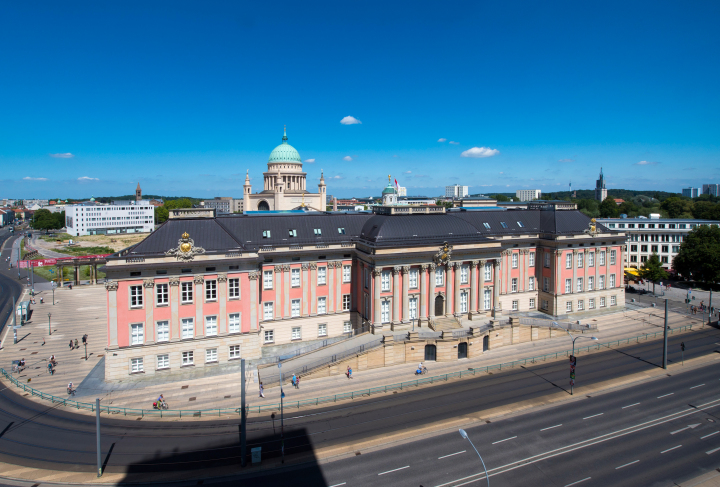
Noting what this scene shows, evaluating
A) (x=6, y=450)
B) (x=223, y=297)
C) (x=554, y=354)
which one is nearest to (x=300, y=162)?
(x=223, y=297)

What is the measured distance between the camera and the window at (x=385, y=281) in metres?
60.9

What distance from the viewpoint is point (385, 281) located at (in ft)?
201

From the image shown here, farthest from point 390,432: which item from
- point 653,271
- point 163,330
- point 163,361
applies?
point 653,271

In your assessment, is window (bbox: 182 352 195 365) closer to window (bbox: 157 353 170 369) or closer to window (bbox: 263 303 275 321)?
window (bbox: 157 353 170 369)

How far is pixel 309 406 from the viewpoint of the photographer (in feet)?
148

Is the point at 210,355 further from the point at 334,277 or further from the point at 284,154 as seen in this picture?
the point at 284,154

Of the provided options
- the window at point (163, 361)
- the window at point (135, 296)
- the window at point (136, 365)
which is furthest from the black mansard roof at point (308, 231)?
the window at point (136, 365)

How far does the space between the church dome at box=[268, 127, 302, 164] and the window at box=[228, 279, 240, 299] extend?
3124 inches

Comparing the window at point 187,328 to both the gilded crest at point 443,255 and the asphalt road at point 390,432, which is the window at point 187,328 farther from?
the gilded crest at point 443,255

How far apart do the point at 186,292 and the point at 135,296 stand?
5.85 metres

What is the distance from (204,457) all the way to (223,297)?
22840 mm

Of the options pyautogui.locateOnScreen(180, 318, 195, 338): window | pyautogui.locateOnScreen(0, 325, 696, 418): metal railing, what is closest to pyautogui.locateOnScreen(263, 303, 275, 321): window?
pyautogui.locateOnScreen(180, 318, 195, 338): window

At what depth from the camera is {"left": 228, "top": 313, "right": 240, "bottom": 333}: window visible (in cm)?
5540

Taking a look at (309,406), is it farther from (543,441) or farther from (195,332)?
(543,441)
